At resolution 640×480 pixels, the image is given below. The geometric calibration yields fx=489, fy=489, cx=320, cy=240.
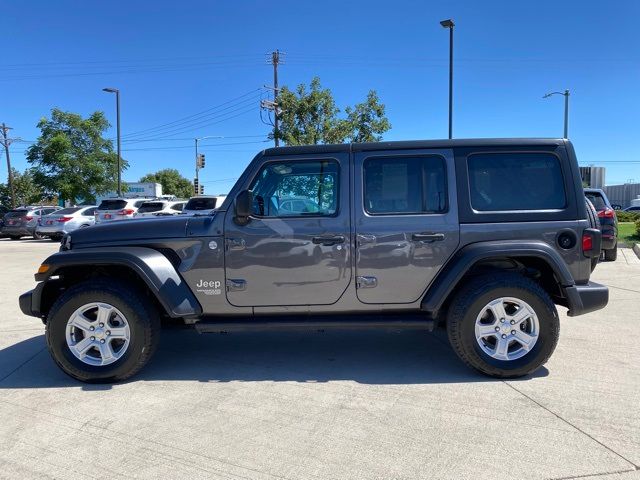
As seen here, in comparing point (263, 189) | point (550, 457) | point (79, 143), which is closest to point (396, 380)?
point (550, 457)

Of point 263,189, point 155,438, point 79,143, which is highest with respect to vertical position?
point 79,143

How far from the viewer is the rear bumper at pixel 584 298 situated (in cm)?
408

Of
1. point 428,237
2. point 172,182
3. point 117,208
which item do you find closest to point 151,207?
point 117,208

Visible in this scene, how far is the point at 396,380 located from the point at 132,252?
2.46 meters

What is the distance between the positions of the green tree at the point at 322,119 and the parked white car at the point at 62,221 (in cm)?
910

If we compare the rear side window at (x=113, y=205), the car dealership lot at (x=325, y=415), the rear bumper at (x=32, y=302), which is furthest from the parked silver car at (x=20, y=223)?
the rear bumper at (x=32, y=302)

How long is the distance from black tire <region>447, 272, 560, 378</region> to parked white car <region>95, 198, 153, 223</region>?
16188 mm

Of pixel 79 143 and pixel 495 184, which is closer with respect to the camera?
pixel 495 184

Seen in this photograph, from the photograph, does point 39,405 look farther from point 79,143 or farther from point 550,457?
point 79,143

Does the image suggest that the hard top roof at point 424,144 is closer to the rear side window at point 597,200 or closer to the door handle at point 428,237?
the door handle at point 428,237

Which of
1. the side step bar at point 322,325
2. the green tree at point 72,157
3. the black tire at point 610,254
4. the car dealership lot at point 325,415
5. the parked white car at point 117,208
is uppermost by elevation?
the green tree at point 72,157

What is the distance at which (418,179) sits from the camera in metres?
4.22

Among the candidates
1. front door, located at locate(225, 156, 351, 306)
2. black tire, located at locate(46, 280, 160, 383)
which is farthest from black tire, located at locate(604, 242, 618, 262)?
black tire, located at locate(46, 280, 160, 383)

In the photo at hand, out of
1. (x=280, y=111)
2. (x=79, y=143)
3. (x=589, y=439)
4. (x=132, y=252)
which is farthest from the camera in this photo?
(x=79, y=143)
